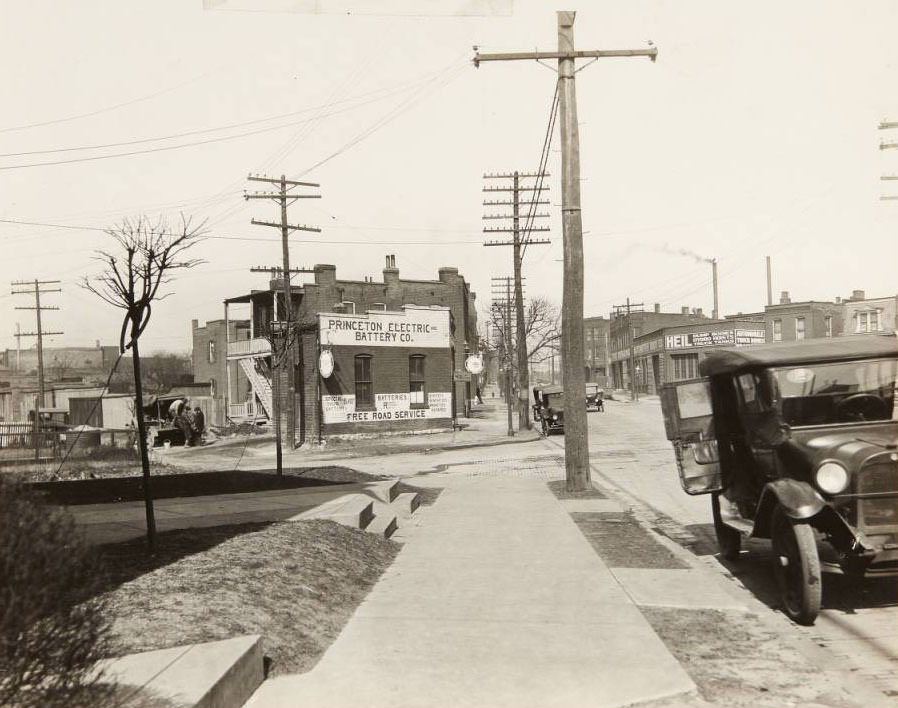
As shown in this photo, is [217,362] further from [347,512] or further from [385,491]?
[347,512]

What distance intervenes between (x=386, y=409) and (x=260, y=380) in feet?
28.0

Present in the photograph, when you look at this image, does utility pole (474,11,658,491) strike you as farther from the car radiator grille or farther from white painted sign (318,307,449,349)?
white painted sign (318,307,449,349)

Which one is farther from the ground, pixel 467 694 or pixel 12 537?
pixel 12 537

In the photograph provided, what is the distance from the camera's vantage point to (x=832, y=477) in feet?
19.5

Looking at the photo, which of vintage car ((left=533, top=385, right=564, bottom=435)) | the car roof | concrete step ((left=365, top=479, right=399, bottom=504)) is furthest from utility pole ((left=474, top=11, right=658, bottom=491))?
vintage car ((left=533, top=385, right=564, bottom=435))

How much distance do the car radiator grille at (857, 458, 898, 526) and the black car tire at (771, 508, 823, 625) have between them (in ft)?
1.41

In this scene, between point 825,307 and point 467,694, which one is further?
point 825,307

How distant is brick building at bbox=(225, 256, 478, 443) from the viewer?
1405 inches

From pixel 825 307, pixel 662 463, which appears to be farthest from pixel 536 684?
pixel 825 307

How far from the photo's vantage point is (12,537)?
2.78 m

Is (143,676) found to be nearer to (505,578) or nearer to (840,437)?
(505,578)

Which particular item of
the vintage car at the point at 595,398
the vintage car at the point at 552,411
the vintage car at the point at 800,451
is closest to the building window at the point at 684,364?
the vintage car at the point at 595,398

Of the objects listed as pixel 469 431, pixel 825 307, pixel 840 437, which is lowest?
pixel 469 431

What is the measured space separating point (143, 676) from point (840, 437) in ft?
17.5
